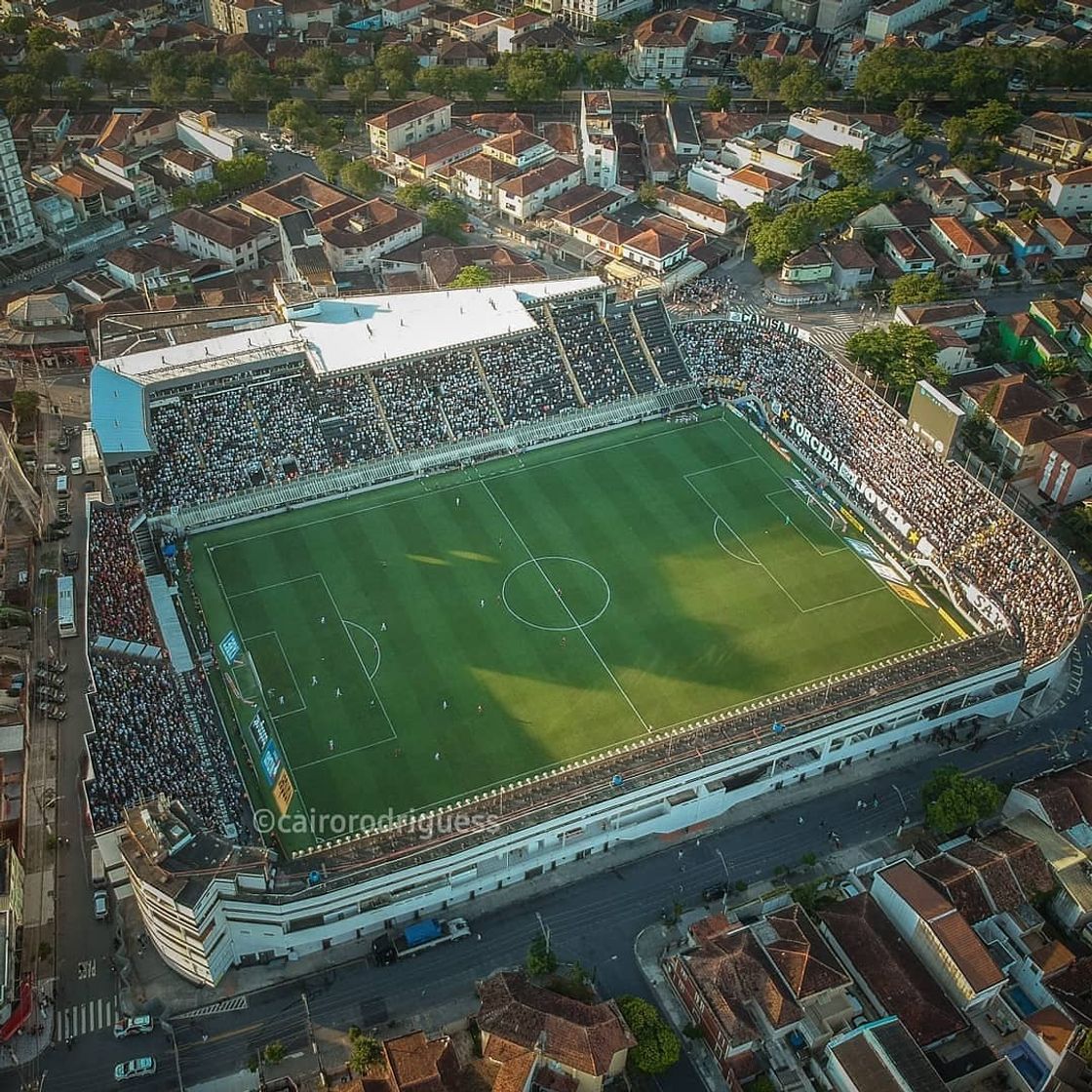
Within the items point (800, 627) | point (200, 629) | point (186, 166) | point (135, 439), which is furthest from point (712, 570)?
point (186, 166)

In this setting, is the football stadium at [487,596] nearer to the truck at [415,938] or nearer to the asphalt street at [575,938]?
the truck at [415,938]

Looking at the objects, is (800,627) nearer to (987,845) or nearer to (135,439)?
(987,845)

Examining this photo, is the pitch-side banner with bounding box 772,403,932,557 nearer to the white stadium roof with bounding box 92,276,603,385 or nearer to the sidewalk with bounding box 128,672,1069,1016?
the sidewalk with bounding box 128,672,1069,1016

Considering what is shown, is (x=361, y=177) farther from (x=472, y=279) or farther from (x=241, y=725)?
(x=241, y=725)

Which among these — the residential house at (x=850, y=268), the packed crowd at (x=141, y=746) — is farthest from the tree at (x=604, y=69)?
the packed crowd at (x=141, y=746)

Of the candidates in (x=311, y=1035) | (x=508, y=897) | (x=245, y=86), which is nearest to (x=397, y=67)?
(x=245, y=86)
